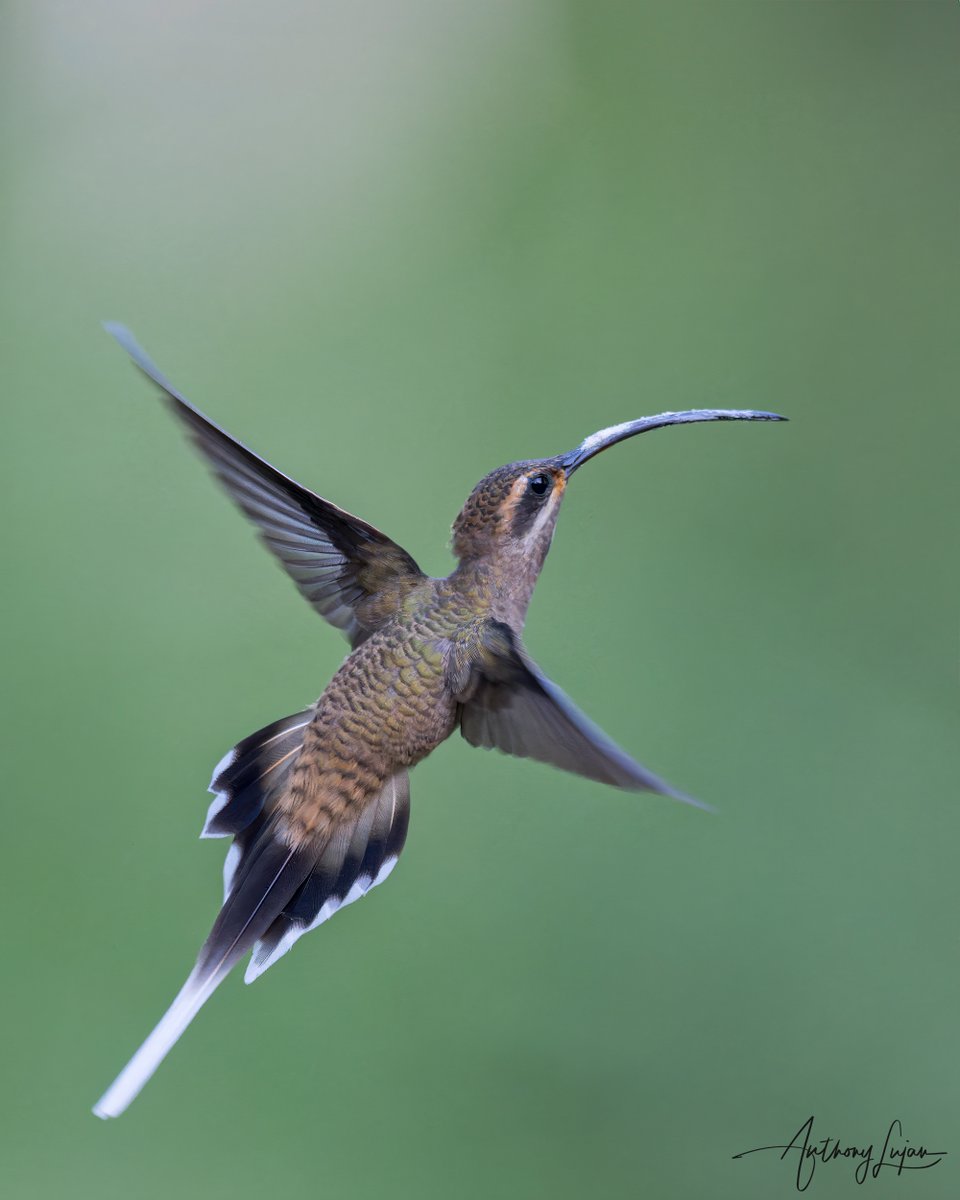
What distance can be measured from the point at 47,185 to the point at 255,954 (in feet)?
4.33

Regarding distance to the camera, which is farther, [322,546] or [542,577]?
[542,577]

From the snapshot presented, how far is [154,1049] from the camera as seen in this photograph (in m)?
0.60

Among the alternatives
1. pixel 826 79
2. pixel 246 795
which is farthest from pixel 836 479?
pixel 246 795

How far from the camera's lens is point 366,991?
1377mm

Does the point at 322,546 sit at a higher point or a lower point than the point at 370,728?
higher

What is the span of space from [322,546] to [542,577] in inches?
20.5
